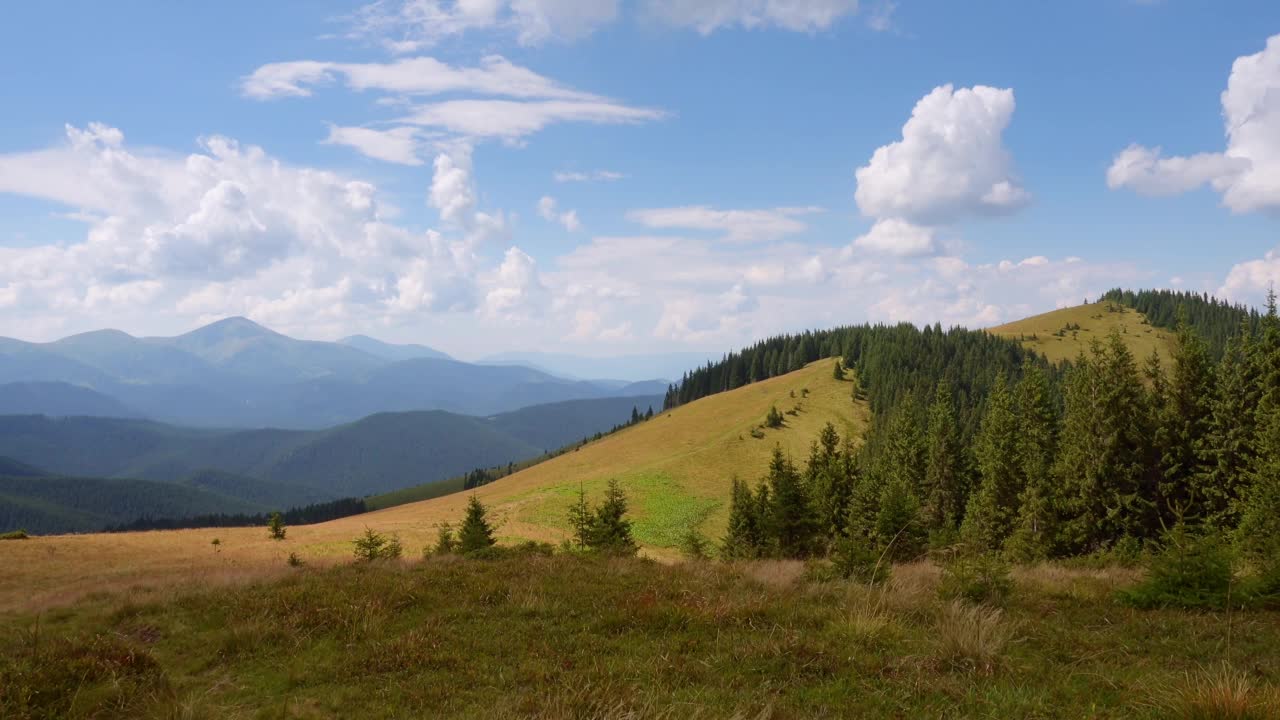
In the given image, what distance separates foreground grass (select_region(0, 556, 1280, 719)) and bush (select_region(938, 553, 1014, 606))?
332mm

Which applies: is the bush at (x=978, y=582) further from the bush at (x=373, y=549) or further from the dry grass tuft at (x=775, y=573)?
the bush at (x=373, y=549)

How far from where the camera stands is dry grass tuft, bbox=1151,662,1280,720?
487 cm

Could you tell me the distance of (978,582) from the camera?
11.0m

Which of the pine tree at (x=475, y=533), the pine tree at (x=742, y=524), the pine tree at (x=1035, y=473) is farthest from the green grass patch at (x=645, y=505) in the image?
the pine tree at (x=1035, y=473)

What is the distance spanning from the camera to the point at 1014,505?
4097cm

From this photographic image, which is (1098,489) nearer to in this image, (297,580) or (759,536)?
(759,536)

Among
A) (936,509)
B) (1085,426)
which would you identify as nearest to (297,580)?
(1085,426)

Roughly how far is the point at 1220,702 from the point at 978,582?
6228mm

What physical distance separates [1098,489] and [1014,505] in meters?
8.60

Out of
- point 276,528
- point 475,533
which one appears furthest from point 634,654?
point 276,528

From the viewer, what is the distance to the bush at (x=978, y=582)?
10695 millimetres

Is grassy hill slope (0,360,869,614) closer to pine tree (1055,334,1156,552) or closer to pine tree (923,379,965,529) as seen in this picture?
pine tree (923,379,965,529)

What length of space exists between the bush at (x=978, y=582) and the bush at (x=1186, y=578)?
6.53 ft

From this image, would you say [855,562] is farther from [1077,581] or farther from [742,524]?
[742,524]
